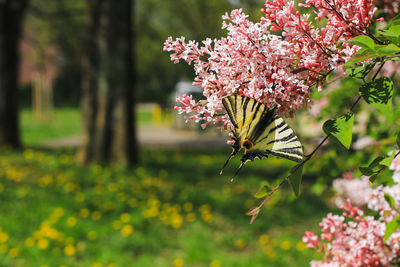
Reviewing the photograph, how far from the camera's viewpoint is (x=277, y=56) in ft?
2.93

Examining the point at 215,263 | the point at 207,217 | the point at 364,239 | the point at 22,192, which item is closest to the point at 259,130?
the point at 364,239

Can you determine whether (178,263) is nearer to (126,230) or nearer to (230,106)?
(126,230)

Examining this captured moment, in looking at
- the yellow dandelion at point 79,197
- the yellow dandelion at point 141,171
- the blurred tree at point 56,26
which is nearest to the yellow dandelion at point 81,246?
the yellow dandelion at point 79,197

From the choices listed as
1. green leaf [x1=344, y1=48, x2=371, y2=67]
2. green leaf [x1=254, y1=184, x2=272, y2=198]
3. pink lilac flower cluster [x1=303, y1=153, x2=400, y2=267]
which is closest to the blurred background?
pink lilac flower cluster [x1=303, y1=153, x2=400, y2=267]

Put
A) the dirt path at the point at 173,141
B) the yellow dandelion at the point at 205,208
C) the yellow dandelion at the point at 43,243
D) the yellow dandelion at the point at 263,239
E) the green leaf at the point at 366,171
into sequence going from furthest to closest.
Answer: the dirt path at the point at 173,141 < the yellow dandelion at the point at 205,208 < the yellow dandelion at the point at 263,239 < the yellow dandelion at the point at 43,243 < the green leaf at the point at 366,171

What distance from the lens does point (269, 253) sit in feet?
14.6

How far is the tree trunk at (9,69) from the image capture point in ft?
33.4

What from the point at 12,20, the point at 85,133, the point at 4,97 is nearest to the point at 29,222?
the point at 85,133

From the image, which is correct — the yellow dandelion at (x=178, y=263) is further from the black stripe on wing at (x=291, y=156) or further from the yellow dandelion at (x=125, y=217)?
the black stripe on wing at (x=291, y=156)

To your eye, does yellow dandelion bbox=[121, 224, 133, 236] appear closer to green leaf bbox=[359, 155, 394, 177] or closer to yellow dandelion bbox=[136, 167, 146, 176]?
yellow dandelion bbox=[136, 167, 146, 176]

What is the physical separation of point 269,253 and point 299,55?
3.84 m

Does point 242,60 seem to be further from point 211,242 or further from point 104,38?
point 104,38

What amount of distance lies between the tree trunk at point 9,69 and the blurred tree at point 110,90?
11.2 feet

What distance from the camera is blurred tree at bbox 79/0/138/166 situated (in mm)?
7625
